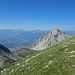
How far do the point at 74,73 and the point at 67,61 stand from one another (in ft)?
11.9

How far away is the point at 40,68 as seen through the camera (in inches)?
952

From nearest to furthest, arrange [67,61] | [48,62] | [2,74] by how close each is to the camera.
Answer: [67,61] → [48,62] → [2,74]

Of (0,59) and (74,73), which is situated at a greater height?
(74,73)

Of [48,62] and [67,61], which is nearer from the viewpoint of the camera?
[67,61]

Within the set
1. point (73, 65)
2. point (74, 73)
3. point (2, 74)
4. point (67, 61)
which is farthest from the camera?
point (2, 74)

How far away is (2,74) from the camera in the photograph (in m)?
30.4

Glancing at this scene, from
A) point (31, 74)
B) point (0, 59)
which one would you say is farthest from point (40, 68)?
point (0, 59)

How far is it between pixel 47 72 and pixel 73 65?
10.5 ft

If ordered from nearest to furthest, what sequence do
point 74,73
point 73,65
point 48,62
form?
point 74,73 → point 73,65 → point 48,62

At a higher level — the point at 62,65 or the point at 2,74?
the point at 62,65

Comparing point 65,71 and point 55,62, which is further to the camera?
point 55,62

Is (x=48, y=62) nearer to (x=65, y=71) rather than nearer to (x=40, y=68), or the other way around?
(x=40, y=68)

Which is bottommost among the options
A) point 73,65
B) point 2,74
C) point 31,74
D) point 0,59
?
point 0,59

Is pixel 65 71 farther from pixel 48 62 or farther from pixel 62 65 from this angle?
pixel 48 62
